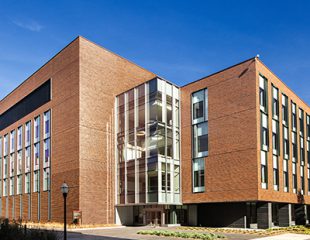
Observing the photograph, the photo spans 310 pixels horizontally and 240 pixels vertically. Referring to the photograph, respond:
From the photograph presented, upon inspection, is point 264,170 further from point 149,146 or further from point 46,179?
point 46,179

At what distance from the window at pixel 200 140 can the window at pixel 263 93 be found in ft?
17.2

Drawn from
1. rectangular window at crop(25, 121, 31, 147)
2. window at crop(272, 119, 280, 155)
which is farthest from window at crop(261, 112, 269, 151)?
rectangular window at crop(25, 121, 31, 147)

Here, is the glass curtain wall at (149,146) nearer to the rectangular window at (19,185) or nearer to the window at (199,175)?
the window at (199,175)

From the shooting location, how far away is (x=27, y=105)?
155 ft

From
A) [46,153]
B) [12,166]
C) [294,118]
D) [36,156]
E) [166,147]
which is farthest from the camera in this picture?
[12,166]

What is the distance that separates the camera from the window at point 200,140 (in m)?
34.2

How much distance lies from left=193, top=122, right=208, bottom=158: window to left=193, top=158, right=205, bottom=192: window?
638mm

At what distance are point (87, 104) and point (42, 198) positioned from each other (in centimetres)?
1193

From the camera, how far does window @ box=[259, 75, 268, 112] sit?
106 ft

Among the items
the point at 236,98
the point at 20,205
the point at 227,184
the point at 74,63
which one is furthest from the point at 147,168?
the point at 20,205

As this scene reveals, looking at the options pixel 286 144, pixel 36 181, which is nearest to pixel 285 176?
pixel 286 144

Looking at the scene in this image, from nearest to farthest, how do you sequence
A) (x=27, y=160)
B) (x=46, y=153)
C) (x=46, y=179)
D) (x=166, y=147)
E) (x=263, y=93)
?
(x=263, y=93) < (x=166, y=147) < (x=46, y=179) < (x=46, y=153) < (x=27, y=160)

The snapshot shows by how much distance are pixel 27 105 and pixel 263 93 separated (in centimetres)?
2934

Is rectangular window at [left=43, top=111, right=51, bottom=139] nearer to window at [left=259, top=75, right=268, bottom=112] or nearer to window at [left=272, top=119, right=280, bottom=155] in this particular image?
window at [left=259, top=75, right=268, bottom=112]
